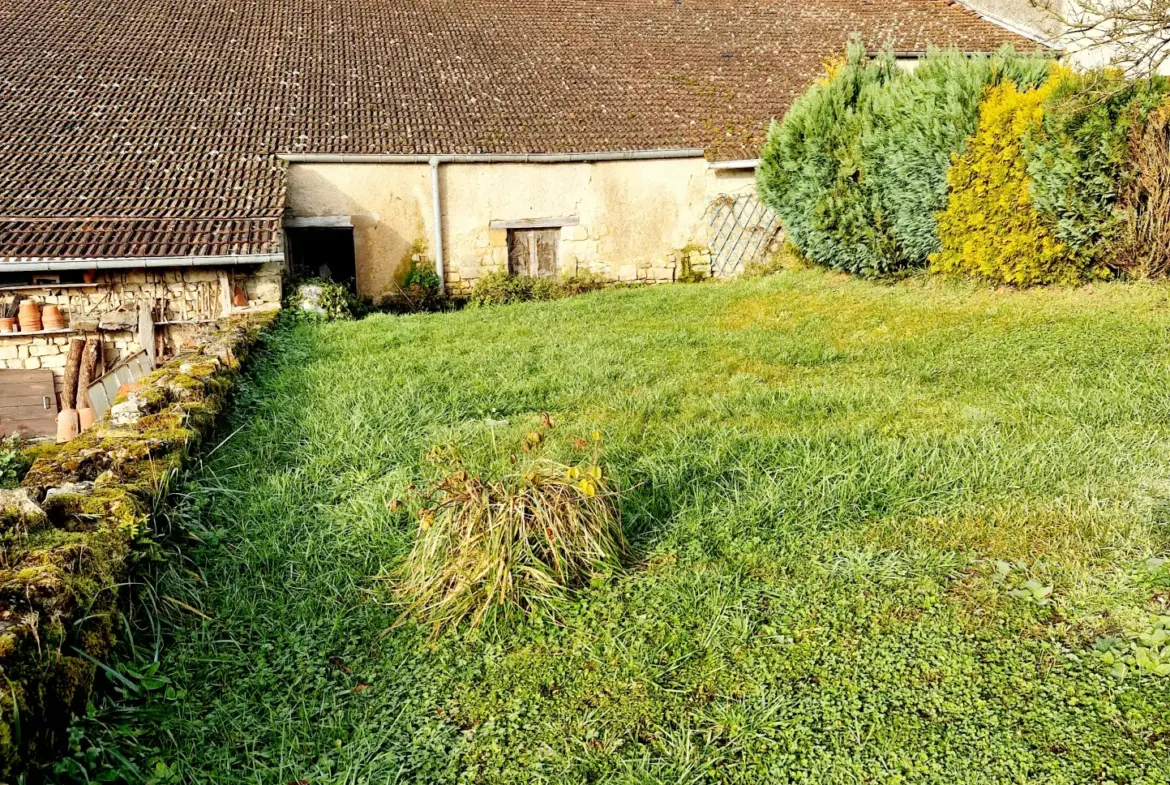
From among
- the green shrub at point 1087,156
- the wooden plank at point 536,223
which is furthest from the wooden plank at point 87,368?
the green shrub at point 1087,156

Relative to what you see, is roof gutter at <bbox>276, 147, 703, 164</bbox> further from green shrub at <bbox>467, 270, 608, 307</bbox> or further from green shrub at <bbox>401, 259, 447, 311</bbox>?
green shrub at <bbox>467, 270, 608, 307</bbox>

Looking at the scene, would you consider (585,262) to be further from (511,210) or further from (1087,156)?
(1087,156)

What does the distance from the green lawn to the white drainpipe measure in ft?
25.9

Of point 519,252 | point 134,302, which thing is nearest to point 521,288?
point 519,252

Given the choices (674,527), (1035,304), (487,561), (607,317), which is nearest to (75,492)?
(487,561)

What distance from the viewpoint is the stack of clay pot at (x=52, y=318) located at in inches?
420

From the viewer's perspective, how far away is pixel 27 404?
11.0 m

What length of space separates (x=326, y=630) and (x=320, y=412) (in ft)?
8.52

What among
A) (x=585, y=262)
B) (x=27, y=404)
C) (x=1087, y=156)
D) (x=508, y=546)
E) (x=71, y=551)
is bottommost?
(x=27, y=404)

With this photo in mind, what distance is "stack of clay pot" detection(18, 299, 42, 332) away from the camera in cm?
1062

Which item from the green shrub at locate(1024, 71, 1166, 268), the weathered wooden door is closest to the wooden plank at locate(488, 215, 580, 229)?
the weathered wooden door

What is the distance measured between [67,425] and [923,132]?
11401mm

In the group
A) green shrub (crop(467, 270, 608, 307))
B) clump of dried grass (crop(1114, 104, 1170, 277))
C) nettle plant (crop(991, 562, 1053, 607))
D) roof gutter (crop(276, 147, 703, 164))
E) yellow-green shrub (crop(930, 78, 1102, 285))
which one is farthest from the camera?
green shrub (crop(467, 270, 608, 307))

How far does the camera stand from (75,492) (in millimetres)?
3498
